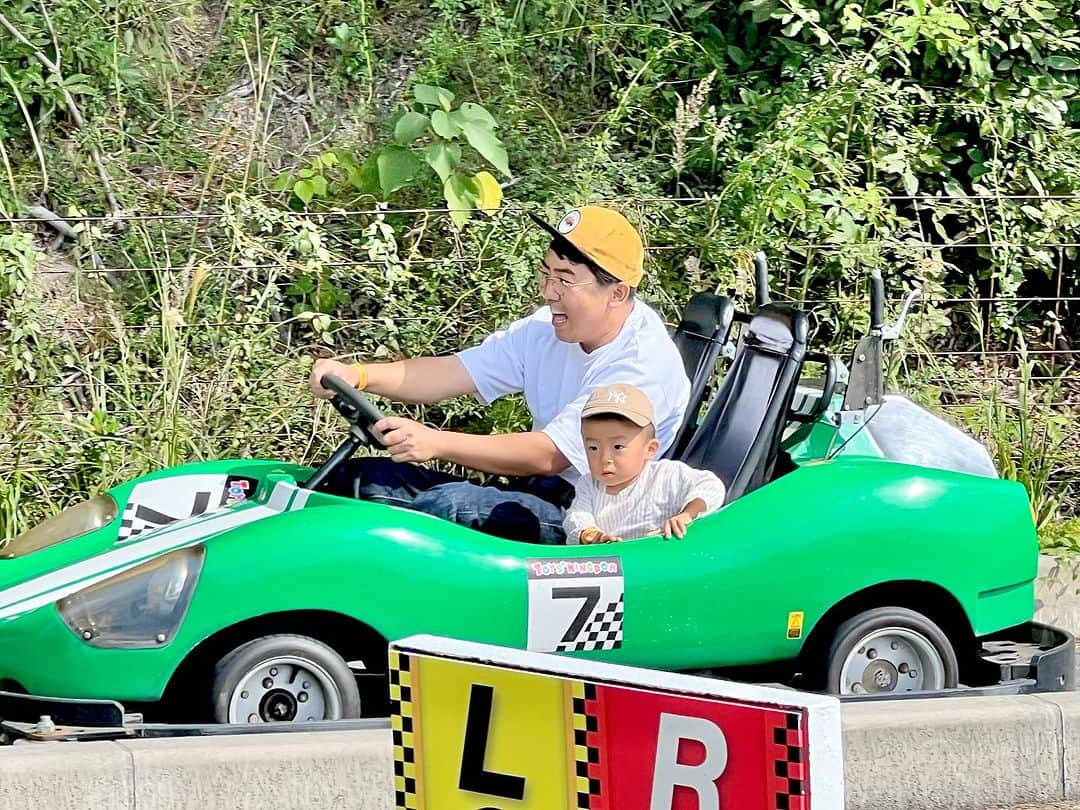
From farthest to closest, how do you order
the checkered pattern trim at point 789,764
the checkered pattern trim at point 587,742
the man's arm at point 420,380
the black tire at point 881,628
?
the man's arm at point 420,380 < the black tire at point 881,628 < the checkered pattern trim at point 587,742 < the checkered pattern trim at point 789,764

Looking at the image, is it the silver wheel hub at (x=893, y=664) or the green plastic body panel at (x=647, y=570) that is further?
the silver wheel hub at (x=893, y=664)

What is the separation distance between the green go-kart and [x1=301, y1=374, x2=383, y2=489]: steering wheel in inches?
0.4

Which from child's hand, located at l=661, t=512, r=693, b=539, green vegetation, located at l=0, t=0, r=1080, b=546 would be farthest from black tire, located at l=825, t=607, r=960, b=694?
green vegetation, located at l=0, t=0, r=1080, b=546

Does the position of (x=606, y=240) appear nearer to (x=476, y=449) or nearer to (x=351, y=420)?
(x=476, y=449)

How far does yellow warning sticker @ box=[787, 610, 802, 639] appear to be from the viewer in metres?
4.82

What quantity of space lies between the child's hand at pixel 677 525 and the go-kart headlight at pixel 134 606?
1.25m

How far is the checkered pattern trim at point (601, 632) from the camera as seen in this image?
4586 mm

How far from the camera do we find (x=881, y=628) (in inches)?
195

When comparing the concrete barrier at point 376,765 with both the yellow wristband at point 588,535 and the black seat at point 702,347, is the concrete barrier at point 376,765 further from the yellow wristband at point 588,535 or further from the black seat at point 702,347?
the black seat at point 702,347

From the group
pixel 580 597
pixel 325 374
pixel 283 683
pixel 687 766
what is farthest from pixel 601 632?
pixel 687 766

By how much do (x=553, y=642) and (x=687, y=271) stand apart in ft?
11.2

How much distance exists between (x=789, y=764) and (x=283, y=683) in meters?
2.56

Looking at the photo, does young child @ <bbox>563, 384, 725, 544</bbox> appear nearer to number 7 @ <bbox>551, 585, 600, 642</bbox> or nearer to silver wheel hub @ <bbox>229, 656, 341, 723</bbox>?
number 7 @ <bbox>551, 585, 600, 642</bbox>

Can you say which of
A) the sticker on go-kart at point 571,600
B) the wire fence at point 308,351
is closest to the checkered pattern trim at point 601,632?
the sticker on go-kart at point 571,600
